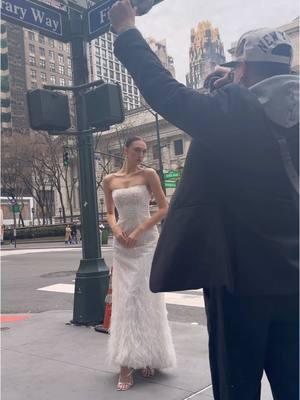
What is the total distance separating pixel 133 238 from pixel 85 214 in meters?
2.31

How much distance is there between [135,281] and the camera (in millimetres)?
3555

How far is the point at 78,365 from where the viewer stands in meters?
4.03

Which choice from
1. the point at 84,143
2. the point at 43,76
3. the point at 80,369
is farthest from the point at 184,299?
the point at 43,76

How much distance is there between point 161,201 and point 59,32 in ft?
10.2

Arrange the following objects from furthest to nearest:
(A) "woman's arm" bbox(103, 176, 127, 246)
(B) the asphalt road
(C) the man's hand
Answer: (B) the asphalt road, (A) "woman's arm" bbox(103, 176, 127, 246), (C) the man's hand

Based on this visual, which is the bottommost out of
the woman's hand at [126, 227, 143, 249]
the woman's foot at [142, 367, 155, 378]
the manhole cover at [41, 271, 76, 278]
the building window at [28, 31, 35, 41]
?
the manhole cover at [41, 271, 76, 278]

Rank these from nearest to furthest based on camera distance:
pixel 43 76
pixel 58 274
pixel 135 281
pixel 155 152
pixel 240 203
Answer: pixel 240 203 → pixel 135 281 → pixel 58 274 → pixel 155 152 → pixel 43 76

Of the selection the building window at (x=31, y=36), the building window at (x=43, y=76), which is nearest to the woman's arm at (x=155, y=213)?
the building window at (x=43, y=76)

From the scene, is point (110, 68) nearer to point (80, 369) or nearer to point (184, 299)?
point (184, 299)

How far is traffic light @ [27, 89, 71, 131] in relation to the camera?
507 cm

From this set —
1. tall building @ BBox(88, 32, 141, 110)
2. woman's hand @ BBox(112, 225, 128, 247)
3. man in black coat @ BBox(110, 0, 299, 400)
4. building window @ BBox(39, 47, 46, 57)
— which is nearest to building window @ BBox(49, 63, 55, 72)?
building window @ BBox(39, 47, 46, 57)

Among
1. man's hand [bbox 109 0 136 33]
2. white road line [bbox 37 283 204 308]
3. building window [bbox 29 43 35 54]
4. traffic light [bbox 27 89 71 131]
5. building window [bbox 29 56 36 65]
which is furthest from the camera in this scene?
building window [bbox 29 43 35 54]

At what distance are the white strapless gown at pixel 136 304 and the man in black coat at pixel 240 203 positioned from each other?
6.07 feet

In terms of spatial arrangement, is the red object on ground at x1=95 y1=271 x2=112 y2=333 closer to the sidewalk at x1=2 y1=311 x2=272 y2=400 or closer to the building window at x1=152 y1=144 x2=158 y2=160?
the sidewalk at x1=2 y1=311 x2=272 y2=400
